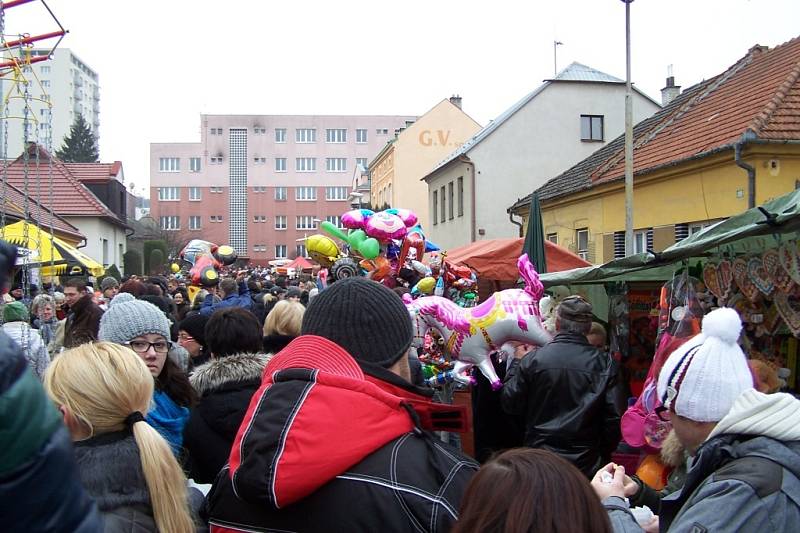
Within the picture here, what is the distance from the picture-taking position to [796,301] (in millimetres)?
4547

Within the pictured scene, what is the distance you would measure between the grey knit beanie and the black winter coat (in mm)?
2249

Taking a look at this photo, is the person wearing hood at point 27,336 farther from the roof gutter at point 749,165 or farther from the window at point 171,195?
the window at point 171,195

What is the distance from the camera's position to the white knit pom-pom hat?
2359mm

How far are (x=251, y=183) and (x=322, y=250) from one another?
6312 centimetres

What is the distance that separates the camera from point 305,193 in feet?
226

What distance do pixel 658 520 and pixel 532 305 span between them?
11.9 ft

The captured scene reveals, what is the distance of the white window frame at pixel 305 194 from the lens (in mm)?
68769

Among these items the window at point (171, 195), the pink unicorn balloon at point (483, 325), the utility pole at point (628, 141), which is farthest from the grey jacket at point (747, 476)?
the window at point (171, 195)

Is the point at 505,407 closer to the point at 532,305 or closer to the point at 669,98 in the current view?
the point at 532,305

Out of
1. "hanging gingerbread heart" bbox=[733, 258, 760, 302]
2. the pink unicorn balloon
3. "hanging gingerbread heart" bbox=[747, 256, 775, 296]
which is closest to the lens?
"hanging gingerbread heart" bbox=[747, 256, 775, 296]

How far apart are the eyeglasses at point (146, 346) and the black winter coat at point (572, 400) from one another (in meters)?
2.19

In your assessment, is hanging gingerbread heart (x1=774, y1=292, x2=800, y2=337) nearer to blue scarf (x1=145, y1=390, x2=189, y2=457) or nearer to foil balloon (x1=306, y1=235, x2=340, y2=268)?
blue scarf (x1=145, y1=390, x2=189, y2=457)

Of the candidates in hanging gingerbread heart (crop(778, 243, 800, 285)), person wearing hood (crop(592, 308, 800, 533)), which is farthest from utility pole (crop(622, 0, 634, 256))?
person wearing hood (crop(592, 308, 800, 533))

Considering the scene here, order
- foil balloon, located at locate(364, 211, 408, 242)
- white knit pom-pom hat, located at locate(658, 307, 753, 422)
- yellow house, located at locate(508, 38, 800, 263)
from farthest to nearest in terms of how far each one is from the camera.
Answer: yellow house, located at locate(508, 38, 800, 263)
foil balloon, located at locate(364, 211, 408, 242)
white knit pom-pom hat, located at locate(658, 307, 753, 422)
